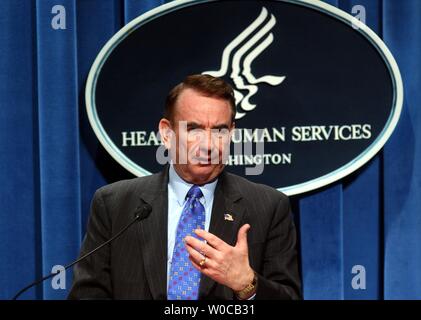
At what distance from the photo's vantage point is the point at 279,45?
7.79 feet

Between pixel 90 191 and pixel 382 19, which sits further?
pixel 90 191

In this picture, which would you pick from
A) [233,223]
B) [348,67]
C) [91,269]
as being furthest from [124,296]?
[348,67]

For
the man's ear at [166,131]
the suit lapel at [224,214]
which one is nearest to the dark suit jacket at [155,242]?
the suit lapel at [224,214]

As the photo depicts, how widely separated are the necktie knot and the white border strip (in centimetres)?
64

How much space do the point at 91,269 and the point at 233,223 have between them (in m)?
0.39

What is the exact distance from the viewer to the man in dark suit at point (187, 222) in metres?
1.67

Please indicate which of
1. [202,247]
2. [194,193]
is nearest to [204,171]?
[194,193]

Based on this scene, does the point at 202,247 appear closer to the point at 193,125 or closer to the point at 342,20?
the point at 193,125

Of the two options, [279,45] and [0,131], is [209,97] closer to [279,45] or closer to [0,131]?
[279,45]

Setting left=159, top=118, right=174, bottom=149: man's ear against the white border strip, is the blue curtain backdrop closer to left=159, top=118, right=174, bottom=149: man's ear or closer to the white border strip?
the white border strip

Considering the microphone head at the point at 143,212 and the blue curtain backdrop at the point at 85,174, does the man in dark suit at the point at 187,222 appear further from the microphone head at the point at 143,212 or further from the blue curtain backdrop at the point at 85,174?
the blue curtain backdrop at the point at 85,174

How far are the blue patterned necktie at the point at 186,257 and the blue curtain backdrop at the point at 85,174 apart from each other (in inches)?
28.7

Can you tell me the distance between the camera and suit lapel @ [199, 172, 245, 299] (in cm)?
165
